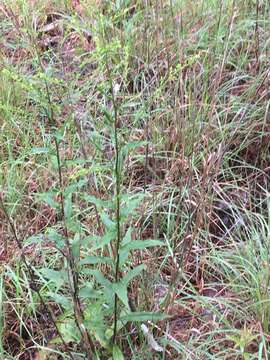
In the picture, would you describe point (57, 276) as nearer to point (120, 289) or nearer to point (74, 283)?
point (74, 283)

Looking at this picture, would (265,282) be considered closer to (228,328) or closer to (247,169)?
(228,328)

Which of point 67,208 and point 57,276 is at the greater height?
point 67,208

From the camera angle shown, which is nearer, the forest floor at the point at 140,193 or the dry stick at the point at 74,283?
the dry stick at the point at 74,283

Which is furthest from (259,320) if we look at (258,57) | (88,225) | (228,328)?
(258,57)

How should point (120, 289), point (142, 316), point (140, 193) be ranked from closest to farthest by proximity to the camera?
1. point (120, 289)
2. point (142, 316)
3. point (140, 193)

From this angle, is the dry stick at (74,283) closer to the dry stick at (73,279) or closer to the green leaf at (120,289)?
the dry stick at (73,279)

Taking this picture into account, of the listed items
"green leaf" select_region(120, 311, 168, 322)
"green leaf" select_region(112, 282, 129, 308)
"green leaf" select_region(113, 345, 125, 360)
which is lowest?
"green leaf" select_region(113, 345, 125, 360)

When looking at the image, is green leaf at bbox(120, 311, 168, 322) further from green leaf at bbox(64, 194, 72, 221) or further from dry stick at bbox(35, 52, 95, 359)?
green leaf at bbox(64, 194, 72, 221)

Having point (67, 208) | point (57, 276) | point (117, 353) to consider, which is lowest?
point (117, 353)

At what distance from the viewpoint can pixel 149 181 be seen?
7.88 feet

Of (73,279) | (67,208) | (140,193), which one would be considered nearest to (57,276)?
(73,279)

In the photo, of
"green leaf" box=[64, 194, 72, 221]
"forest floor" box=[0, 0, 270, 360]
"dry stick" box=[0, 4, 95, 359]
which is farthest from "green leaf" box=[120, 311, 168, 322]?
"green leaf" box=[64, 194, 72, 221]

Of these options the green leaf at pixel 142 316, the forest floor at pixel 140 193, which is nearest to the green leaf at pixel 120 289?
the forest floor at pixel 140 193

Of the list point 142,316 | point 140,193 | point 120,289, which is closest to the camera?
point 120,289
